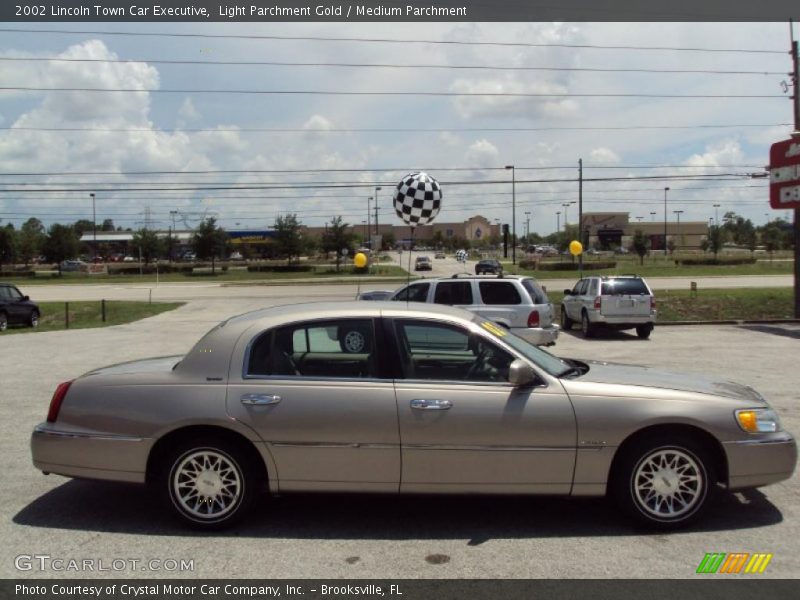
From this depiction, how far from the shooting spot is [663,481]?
4.66 meters

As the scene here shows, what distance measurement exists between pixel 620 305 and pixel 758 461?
45.4ft

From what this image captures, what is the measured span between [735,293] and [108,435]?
89.2 ft

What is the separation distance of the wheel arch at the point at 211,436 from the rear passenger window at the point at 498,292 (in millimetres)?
9267

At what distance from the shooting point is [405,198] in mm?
14203

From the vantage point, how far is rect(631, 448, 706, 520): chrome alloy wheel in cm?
465

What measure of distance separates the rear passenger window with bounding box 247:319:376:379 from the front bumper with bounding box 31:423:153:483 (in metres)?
0.96

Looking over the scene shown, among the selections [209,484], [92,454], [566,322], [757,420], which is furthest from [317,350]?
[566,322]

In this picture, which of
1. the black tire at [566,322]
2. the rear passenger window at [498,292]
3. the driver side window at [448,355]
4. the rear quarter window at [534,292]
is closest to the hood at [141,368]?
the driver side window at [448,355]

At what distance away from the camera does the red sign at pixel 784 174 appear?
2089 cm

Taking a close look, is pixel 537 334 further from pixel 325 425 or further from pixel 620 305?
pixel 325 425

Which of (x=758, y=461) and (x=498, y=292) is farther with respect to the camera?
(x=498, y=292)

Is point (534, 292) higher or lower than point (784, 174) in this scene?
lower

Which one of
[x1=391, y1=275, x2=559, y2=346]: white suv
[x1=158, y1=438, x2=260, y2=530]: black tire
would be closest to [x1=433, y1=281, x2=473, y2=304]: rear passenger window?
[x1=391, y1=275, x2=559, y2=346]: white suv

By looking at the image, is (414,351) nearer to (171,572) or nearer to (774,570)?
(171,572)
